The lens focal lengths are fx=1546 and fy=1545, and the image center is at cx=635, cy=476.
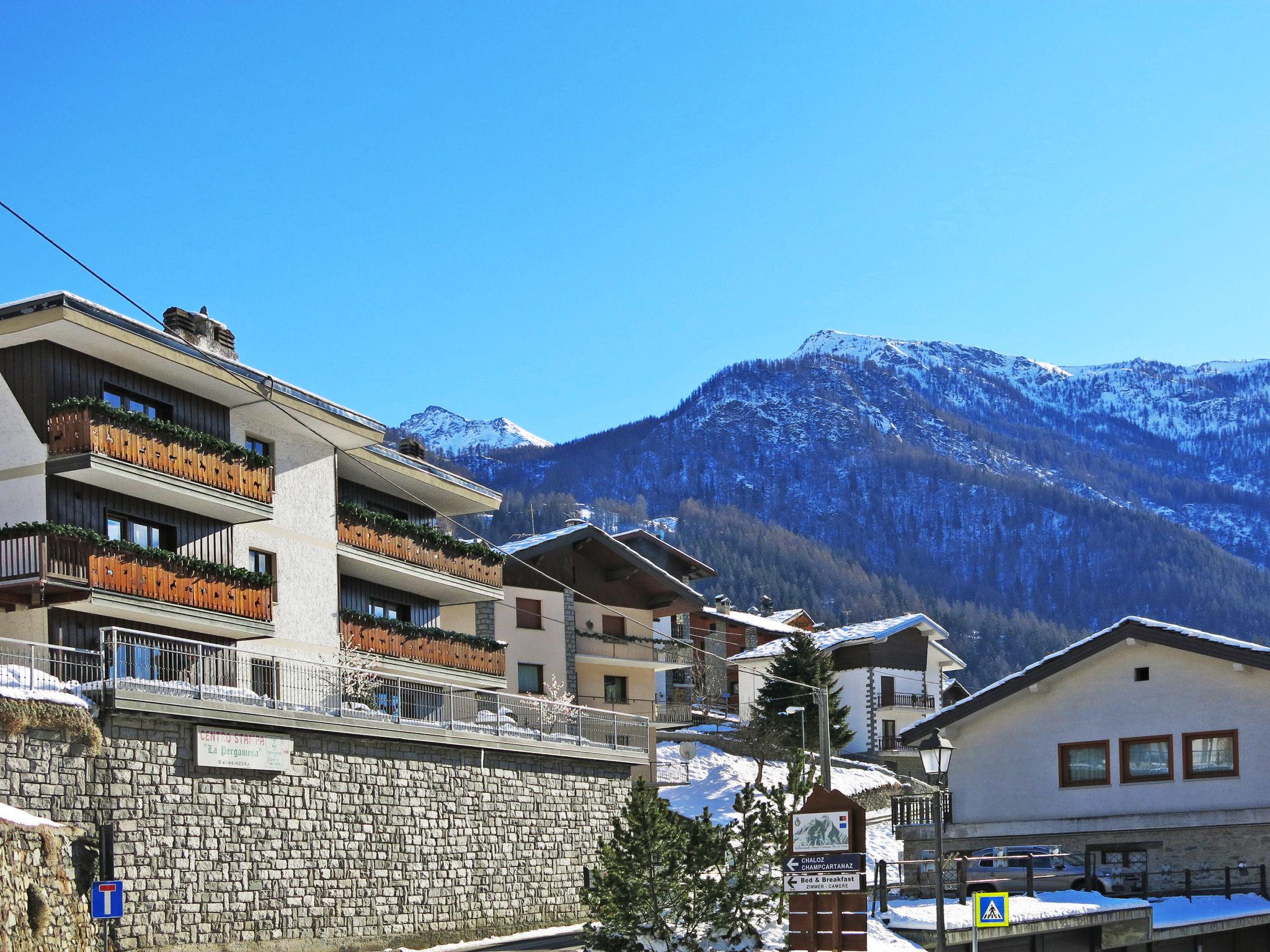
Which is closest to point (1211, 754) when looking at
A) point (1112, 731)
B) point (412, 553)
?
point (1112, 731)

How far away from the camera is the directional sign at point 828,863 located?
20812mm

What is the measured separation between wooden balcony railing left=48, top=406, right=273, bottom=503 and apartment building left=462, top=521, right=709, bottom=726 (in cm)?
1884

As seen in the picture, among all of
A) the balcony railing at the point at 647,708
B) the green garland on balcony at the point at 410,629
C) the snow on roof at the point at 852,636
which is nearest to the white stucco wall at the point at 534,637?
the balcony railing at the point at 647,708

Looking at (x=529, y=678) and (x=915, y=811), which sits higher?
(x=529, y=678)

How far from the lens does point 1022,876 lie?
1190 inches

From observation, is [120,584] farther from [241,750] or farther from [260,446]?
[260,446]

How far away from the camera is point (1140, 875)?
31.0 metres

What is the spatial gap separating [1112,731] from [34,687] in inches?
928

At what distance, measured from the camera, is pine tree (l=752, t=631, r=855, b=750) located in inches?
2436

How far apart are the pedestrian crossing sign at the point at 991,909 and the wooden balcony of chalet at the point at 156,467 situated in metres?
18.5

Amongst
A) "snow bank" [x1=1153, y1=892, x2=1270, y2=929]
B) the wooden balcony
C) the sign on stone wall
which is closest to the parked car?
"snow bank" [x1=1153, y1=892, x2=1270, y2=929]

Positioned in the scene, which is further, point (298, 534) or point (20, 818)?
point (298, 534)

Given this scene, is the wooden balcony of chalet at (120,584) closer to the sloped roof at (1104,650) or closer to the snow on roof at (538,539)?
the sloped roof at (1104,650)

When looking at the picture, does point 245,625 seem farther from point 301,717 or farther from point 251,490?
point 301,717
